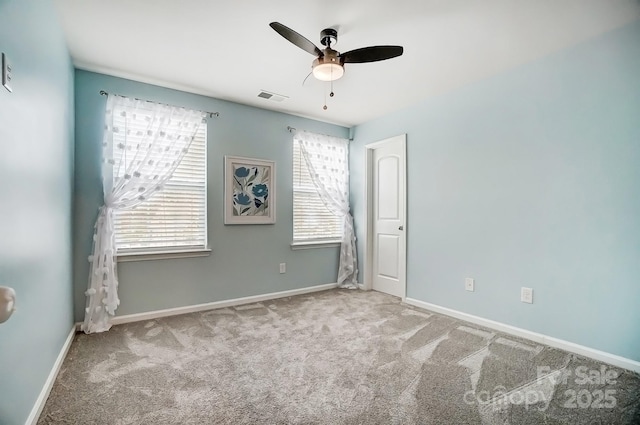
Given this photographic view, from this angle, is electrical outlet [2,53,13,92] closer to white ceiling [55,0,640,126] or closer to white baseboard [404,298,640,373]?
white ceiling [55,0,640,126]

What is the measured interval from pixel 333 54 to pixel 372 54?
11.4 inches

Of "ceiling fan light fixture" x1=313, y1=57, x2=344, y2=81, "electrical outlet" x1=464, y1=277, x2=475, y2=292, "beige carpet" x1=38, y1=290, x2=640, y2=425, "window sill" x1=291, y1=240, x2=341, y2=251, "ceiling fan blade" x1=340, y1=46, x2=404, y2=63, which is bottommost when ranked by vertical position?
"beige carpet" x1=38, y1=290, x2=640, y2=425

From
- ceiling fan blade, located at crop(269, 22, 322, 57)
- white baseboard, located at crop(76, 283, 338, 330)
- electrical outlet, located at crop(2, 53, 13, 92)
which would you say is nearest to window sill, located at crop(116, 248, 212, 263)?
white baseboard, located at crop(76, 283, 338, 330)

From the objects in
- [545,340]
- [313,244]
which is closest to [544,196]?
[545,340]

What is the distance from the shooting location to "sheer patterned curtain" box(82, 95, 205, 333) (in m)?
2.92

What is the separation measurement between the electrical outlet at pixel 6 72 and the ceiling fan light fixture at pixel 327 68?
1751mm

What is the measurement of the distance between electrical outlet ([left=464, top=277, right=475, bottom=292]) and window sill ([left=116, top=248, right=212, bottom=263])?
2863mm

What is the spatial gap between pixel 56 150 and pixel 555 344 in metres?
4.19

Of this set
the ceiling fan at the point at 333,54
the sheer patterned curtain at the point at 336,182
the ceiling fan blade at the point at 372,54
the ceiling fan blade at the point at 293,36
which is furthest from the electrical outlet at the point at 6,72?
the sheer patterned curtain at the point at 336,182

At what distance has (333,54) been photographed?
2.31m

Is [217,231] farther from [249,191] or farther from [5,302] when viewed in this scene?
[5,302]

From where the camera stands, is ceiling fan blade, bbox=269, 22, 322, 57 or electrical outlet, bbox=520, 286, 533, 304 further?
electrical outlet, bbox=520, 286, 533, 304

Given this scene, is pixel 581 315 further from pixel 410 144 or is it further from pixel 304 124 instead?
pixel 304 124

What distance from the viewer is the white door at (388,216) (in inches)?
159
